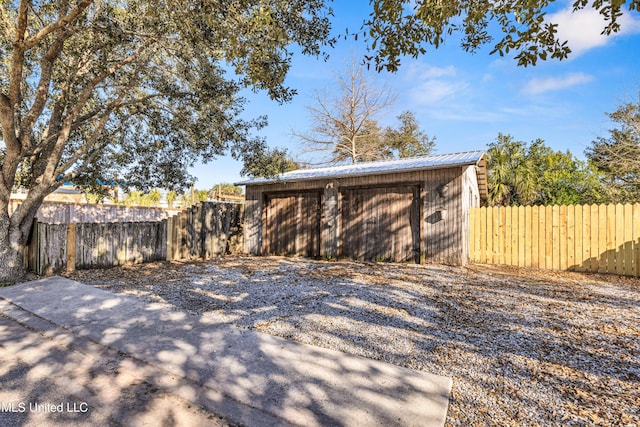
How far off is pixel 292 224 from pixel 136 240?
165 inches

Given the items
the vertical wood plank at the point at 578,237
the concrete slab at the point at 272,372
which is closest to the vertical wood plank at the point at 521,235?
the vertical wood plank at the point at 578,237

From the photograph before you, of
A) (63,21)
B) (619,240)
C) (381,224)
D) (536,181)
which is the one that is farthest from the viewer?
(536,181)

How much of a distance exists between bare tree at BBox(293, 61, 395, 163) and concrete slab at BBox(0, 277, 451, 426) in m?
15.5

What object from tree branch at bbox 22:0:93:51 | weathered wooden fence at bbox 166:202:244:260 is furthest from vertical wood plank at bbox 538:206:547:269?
tree branch at bbox 22:0:93:51

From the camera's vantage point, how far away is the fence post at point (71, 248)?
6148mm

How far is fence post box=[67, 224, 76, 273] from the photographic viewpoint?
615 centimetres

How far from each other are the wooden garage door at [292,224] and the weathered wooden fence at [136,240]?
1131 mm

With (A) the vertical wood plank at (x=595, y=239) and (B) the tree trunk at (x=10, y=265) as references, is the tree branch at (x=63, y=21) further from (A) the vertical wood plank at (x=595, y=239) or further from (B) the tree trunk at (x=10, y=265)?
(A) the vertical wood plank at (x=595, y=239)

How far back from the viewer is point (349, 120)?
Answer: 17875mm

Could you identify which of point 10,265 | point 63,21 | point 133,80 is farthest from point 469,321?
point 10,265

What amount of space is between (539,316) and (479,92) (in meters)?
7.40

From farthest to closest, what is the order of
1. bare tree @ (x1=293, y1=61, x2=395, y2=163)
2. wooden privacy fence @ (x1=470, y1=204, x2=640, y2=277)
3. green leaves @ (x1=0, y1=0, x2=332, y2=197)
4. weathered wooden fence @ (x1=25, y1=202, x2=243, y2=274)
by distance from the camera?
1. bare tree @ (x1=293, y1=61, x2=395, y2=163)
2. wooden privacy fence @ (x1=470, y1=204, x2=640, y2=277)
3. weathered wooden fence @ (x1=25, y1=202, x2=243, y2=274)
4. green leaves @ (x1=0, y1=0, x2=332, y2=197)

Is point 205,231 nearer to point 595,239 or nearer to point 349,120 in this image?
point 595,239

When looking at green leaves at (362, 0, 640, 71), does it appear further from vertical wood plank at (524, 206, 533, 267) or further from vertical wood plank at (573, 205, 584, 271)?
vertical wood plank at (573, 205, 584, 271)
